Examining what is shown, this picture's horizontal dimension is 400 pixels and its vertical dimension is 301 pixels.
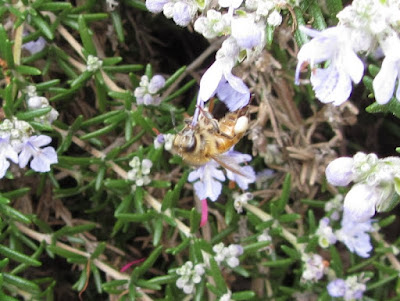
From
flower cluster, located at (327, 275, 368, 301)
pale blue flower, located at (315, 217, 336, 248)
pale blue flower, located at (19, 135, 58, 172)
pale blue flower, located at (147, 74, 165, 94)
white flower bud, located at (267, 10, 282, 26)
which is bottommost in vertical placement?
flower cluster, located at (327, 275, 368, 301)

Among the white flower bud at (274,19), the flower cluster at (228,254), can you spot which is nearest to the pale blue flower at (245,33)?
the white flower bud at (274,19)

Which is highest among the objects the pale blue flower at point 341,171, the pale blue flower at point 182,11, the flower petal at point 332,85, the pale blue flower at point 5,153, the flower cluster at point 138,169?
the pale blue flower at point 182,11

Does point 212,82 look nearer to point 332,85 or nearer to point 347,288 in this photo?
point 332,85

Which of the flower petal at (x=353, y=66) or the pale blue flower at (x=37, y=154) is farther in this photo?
the pale blue flower at (x=37, y=154)

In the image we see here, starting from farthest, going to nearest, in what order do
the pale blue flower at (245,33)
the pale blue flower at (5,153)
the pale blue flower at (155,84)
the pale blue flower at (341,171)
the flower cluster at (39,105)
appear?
the pale blue flower at (155,84) < the flower cluster at (39,105) < the pale blue flower at (5,153) < the pale blue flower at (341,171) < the pale blue flower at (245,33)

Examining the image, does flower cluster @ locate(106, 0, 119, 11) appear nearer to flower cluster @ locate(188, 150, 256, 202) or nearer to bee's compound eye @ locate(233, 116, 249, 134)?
flower cluster @ locate(188, 150, 256, 202)

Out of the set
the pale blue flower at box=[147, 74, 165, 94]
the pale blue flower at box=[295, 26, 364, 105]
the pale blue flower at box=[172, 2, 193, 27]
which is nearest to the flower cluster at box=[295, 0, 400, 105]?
the pale blue flower at box=[295, 26, 364, 105]

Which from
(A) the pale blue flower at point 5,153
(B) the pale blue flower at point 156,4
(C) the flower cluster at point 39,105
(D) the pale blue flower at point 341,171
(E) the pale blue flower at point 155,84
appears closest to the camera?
(D) the pale blue flower at point 341,171

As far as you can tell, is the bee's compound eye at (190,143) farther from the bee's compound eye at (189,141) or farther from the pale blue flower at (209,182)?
the pale blue flower at (209,182)
